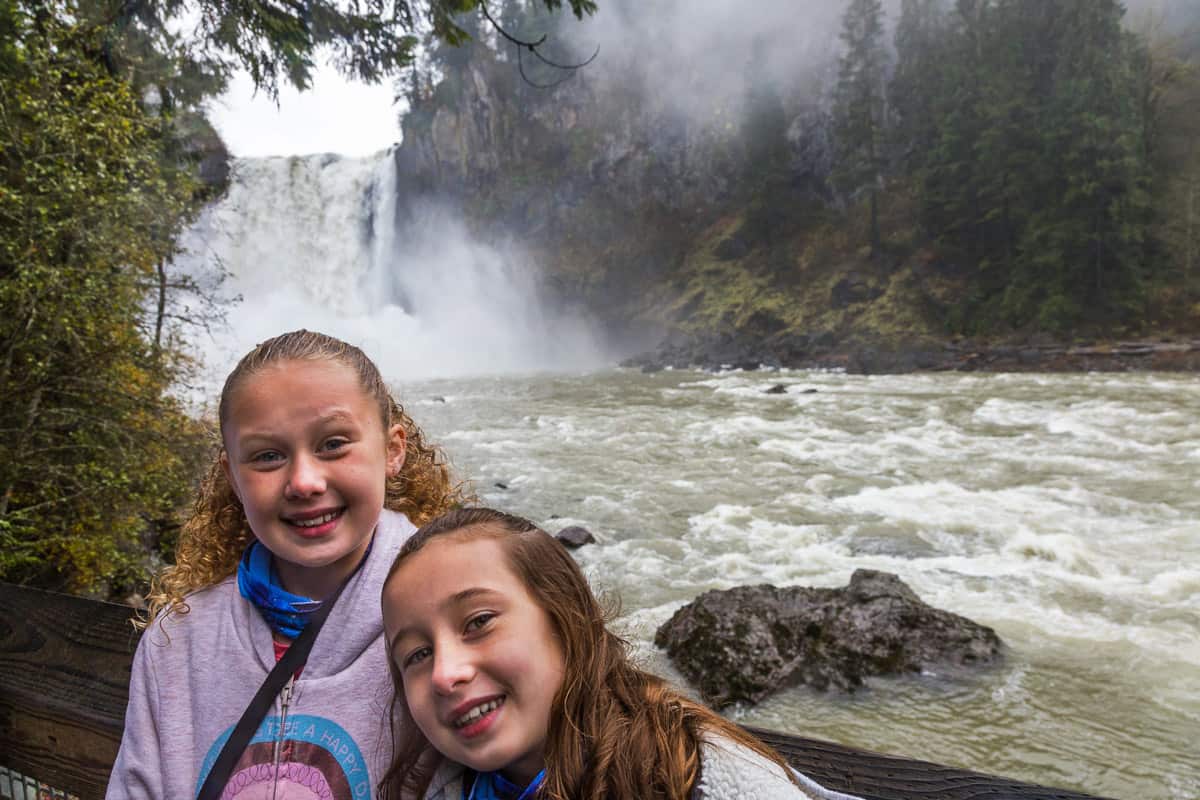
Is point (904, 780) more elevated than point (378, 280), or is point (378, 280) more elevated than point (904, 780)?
point (378, 280)

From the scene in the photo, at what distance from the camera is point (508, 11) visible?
165 feet

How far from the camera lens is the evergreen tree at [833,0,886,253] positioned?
3788 cm

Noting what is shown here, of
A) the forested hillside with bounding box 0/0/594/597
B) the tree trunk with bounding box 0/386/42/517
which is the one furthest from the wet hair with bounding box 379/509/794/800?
the tree trunk with bounding box 0/386/42/517

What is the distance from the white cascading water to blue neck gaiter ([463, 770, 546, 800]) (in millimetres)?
31241

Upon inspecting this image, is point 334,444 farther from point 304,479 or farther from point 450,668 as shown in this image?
point 450,668

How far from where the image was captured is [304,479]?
3.79 feet

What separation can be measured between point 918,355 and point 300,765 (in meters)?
27.4

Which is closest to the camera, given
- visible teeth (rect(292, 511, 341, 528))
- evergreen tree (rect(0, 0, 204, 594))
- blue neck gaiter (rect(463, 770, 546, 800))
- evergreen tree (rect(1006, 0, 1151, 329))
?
blue neck gaiter (rect(463, 770, 546, 800))

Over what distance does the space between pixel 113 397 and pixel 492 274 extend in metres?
47.5

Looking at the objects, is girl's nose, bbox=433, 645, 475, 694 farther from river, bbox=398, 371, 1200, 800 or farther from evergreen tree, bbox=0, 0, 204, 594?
evergreen tree, bbox=0, 0, 204, 594

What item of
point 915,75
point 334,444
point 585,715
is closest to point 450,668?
point 585,715

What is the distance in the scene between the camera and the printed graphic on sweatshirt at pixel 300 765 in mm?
1064

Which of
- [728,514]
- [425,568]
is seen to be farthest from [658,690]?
[728,514]

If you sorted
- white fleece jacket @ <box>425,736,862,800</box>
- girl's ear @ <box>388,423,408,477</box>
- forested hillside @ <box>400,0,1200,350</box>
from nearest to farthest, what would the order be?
1. white fleece jacket @ <box>425,736,862,800</box>
2. girl's ear @ <box>388,423,408,477</box>
3. forested hillside @ <box>400,0,1200,350</box>
